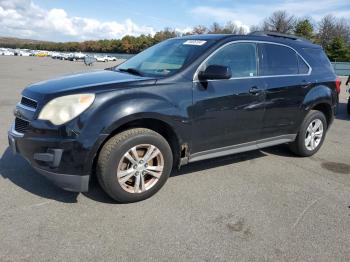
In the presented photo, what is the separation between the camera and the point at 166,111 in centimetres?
370

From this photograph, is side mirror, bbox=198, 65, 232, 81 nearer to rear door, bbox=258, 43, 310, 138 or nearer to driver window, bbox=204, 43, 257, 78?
driver window, bbox=204, 43, 257, 78

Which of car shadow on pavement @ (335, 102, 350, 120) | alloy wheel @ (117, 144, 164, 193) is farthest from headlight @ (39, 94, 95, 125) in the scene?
car shadow on pavement @ (335, 102, 350, 120)

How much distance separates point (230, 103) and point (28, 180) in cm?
260

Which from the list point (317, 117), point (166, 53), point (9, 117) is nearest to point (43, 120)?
point (166, 53)

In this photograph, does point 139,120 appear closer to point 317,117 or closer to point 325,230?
point 325,230

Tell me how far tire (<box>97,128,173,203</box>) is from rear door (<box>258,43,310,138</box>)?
5.61ft

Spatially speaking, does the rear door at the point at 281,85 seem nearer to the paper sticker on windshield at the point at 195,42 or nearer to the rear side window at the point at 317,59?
the rear side window at the point at 317,59

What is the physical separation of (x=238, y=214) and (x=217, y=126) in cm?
110

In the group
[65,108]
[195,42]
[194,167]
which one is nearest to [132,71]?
[195,42]

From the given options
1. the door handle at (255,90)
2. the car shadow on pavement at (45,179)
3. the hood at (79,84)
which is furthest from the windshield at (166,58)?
the car shadow on pavement at (45,179)

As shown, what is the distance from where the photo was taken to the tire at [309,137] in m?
5.35

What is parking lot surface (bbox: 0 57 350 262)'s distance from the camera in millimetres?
2889

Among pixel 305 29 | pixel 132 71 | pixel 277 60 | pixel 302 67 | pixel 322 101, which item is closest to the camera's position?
pixel 132 71

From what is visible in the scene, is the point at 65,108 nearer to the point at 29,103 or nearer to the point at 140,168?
the point at 29,103
